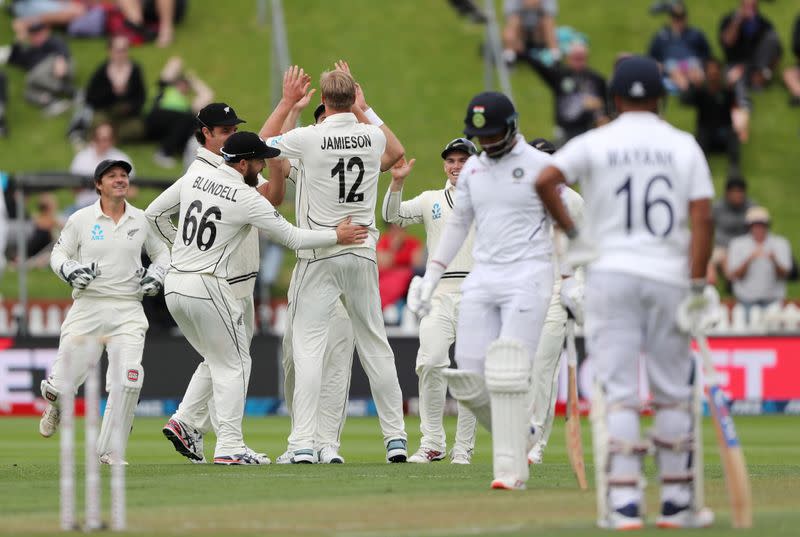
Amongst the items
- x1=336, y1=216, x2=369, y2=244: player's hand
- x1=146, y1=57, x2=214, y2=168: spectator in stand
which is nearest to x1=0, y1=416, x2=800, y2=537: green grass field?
x1=336, y1=216, x2=369, y2=244: player's hand

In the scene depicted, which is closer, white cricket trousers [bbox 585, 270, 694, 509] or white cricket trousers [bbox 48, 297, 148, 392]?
white cricket trousers [bbox 585, 270, 694, 509]

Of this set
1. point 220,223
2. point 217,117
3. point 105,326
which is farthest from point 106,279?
point 217,117

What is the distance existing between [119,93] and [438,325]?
12.8 meters

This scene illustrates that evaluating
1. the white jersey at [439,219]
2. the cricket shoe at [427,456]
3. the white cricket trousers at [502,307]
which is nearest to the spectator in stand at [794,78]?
the white jersey at [439,219]

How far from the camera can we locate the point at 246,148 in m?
12.1

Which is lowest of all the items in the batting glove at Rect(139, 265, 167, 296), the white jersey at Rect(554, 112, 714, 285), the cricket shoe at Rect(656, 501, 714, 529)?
the cricket shoe at Rect(656, 501, 714, 529)

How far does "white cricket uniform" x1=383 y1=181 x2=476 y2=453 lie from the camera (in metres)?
13.1

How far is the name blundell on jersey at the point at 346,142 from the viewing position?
1229 cm

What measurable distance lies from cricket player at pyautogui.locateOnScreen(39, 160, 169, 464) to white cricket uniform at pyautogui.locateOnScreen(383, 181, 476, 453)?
6.40 feet

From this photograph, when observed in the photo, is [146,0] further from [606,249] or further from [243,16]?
[606,249]

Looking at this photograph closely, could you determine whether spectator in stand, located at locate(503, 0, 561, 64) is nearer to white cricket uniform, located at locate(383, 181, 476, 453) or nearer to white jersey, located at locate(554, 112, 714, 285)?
white cricket uniform, located at locate(383, 181, 476, 453)

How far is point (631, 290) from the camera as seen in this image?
8320 mm

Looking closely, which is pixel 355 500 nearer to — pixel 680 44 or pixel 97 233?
→ pixel 97 233

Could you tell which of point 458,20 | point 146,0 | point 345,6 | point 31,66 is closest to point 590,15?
point 458,20
